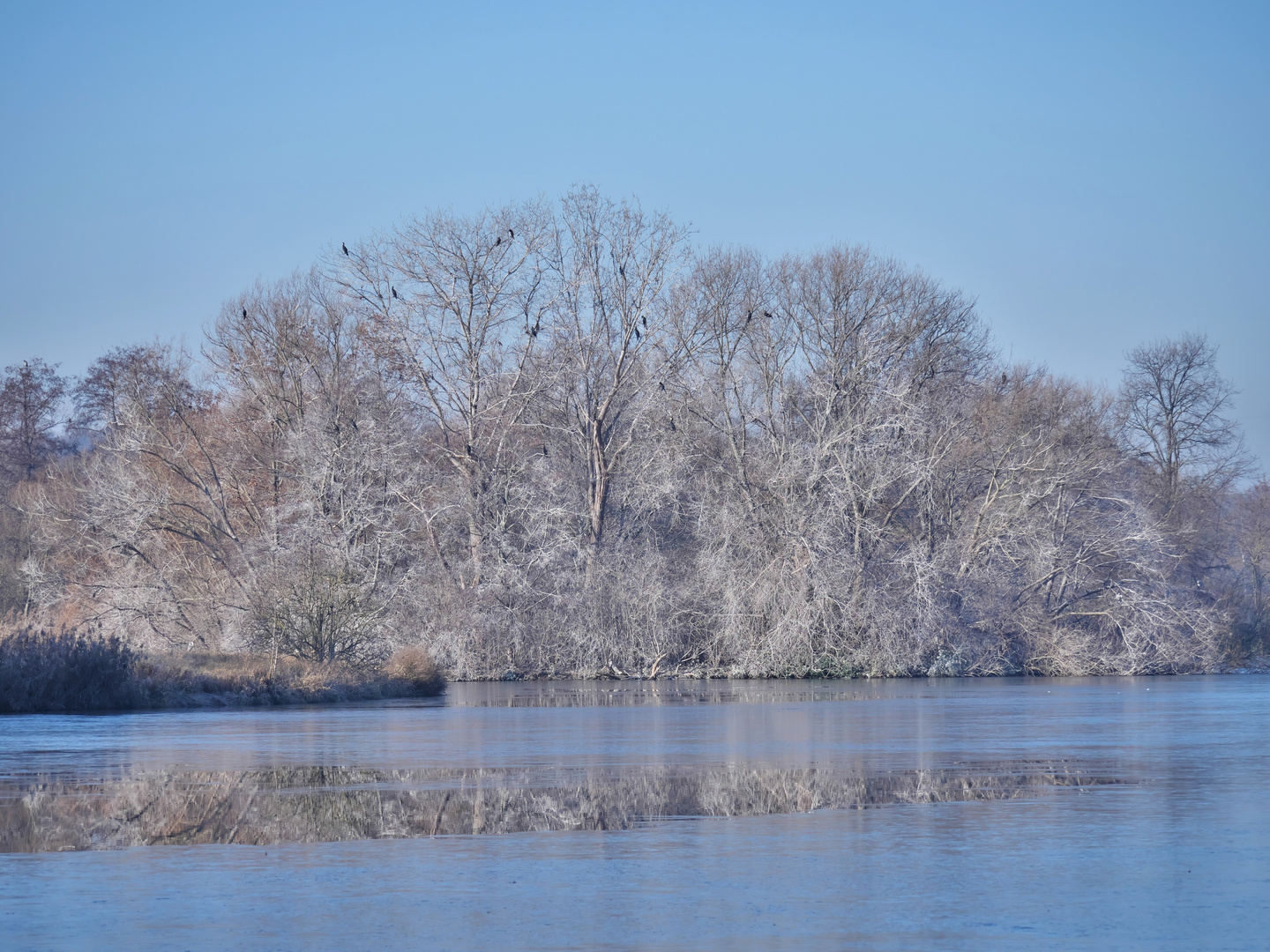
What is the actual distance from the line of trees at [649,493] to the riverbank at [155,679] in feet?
22.6

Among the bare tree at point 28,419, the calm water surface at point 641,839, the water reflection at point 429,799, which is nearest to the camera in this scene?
the calm water surface at point 641,839

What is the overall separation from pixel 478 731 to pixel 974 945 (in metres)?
14.8

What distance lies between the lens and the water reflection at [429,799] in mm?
10742

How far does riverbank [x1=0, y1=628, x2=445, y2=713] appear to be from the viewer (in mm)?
26766

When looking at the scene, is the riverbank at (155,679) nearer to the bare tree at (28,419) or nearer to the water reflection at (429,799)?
the water reflection at (429,799)

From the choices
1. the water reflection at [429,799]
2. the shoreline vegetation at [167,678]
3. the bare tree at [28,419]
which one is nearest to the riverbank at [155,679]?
the shoreline vegetation at [167,678]

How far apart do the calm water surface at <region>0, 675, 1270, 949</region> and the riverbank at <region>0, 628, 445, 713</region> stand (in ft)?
21.6

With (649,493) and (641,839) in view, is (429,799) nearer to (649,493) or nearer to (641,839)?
(641,839)

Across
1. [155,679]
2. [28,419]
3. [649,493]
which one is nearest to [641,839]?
[155,679]

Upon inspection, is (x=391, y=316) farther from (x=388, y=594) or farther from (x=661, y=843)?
(x=661, y=843)

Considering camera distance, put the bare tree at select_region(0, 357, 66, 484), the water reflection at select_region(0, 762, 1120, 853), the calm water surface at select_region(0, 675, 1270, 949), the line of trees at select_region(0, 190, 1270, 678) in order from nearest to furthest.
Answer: the calm water surface at select_region(0, 675, 1270, 949), the water reflection at select_region(0, 762, 1120, 853), the line of trees at select_region(0, 190, 1270, 678), the bare tree at select_region(0, 357, 66, 484)

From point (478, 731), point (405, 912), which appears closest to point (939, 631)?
point (478, 731)

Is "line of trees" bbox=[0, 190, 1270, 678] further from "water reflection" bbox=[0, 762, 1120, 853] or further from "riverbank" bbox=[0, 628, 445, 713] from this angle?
"water reflection" bbox=[0, 762, 1120, 853]

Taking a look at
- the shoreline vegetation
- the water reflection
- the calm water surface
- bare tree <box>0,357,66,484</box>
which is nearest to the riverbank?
the shoreline vegetation
